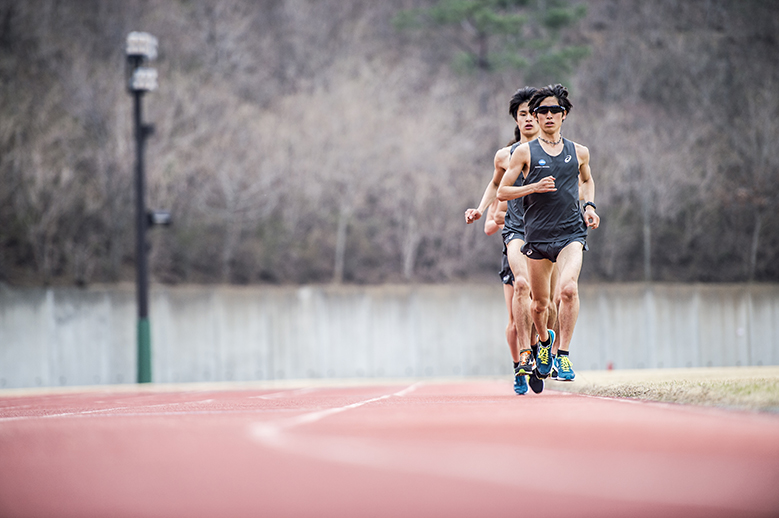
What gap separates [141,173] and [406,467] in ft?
44.0

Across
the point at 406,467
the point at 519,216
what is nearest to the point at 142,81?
the point at 519,216

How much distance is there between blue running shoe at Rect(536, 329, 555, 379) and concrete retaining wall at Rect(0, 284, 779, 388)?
13154 millimetres

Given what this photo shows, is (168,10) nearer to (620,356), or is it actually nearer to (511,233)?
(620,356)

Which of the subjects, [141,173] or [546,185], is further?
[141,173]

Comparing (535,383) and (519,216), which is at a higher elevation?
(519,216)

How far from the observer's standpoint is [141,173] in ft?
47.8

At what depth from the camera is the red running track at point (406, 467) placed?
1.88 m

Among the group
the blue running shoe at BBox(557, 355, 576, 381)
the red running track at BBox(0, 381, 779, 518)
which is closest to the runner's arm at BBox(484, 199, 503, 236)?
the blue running shoe at BBox(557, 355, 576, 381)

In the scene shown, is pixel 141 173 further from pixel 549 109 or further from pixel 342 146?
pixel 549 109

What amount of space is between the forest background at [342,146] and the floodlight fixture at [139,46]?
5330mm

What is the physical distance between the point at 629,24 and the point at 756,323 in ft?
52.3

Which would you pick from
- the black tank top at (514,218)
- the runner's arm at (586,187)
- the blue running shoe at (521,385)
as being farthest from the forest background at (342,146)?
the runner's arm at (586,187)

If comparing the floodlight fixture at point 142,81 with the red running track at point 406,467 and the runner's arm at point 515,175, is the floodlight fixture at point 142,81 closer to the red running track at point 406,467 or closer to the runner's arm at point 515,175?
the runner's arm at point 515,175

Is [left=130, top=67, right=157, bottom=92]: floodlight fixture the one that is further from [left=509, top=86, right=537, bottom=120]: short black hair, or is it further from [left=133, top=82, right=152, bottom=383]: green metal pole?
[left=509, top=86, right=537, bottom=120]: short black hair
